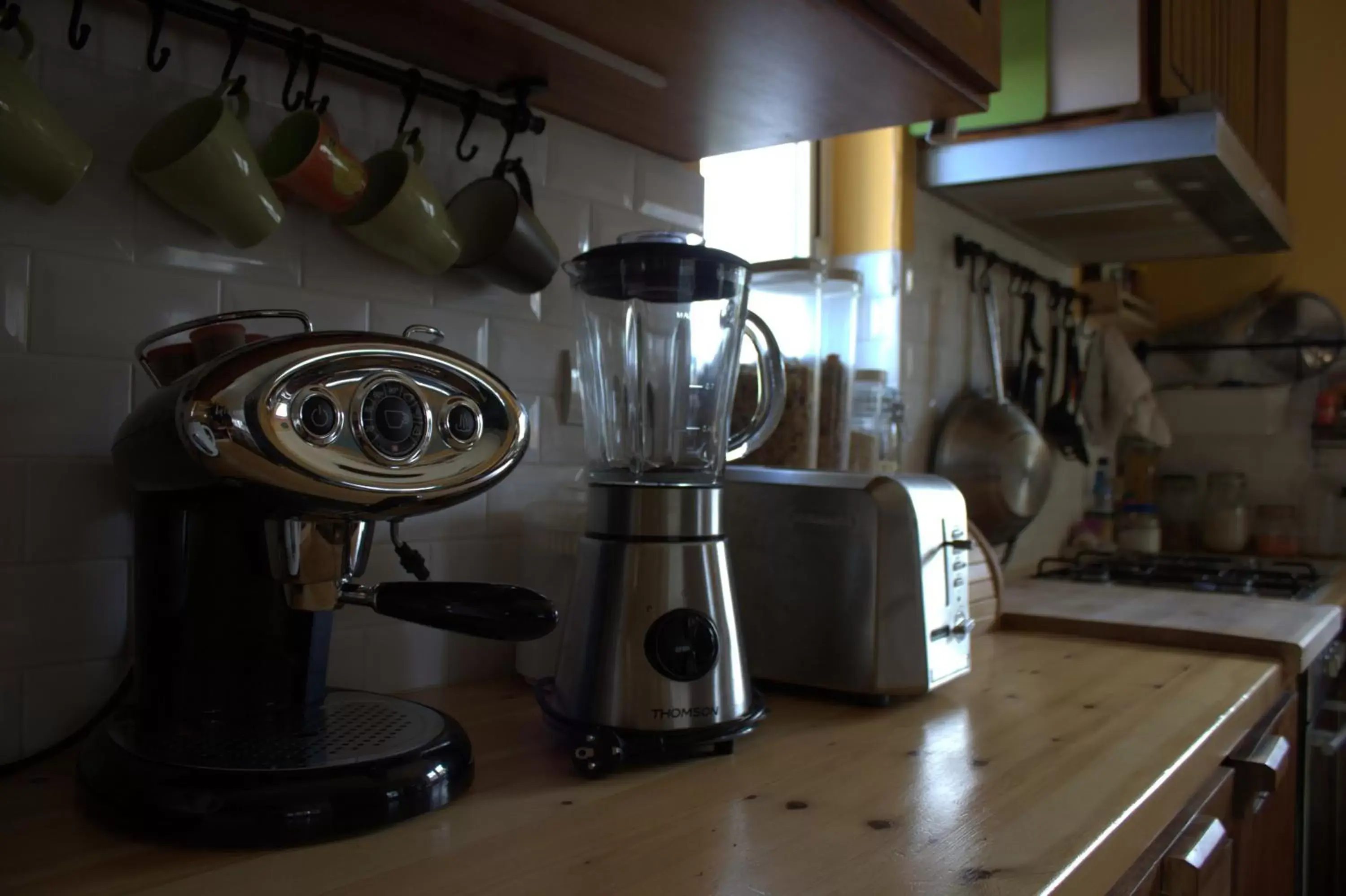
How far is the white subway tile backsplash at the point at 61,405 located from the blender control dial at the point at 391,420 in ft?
0.96

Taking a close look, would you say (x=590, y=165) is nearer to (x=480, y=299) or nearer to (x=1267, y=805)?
(x=480, y=299)

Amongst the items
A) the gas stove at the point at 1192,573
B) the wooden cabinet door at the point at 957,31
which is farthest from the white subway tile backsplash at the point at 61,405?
the gas stove at the point at 1192,573

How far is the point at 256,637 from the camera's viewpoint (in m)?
0.69

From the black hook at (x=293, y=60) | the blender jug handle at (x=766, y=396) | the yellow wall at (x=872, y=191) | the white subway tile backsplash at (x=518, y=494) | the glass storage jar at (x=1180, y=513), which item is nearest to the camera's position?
the black hook at (x=293, y=60)

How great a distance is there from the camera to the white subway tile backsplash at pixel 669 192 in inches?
47.6

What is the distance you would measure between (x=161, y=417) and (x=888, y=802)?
1.70ft

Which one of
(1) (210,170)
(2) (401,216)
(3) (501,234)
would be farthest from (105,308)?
(3) (501,234)

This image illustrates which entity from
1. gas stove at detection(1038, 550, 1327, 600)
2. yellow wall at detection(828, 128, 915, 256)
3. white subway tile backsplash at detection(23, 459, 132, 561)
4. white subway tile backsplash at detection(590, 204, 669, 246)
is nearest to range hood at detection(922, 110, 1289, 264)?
yellow wall at detection(828, 128, 915, 256)

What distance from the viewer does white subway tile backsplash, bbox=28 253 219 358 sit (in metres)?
0.73

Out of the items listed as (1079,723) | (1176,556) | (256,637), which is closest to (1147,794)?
(1079,723)

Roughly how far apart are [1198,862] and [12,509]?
927 millimetres

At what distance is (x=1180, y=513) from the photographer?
2.84 m

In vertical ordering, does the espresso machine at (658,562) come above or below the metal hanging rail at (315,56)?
below

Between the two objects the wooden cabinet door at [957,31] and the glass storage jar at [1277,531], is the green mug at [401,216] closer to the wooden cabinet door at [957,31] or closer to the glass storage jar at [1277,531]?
the wooden cabinet door at [957,31]
